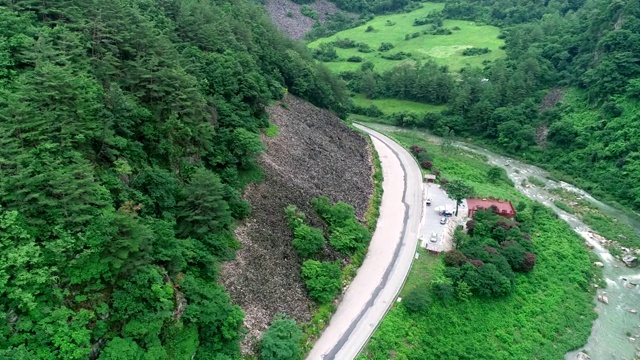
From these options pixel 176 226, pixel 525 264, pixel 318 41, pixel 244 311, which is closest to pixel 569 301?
pixel 525 264

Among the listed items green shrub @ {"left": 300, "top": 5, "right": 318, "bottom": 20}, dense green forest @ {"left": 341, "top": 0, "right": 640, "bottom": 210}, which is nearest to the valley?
dense green forest @ {"left": 341, "top": 0, "right": 640, "bottom": 210}

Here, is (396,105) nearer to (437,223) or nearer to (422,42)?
(422,42)

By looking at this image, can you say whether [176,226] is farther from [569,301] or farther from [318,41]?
[318,41]

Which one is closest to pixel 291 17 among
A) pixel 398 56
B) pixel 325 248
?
pixel 398 56

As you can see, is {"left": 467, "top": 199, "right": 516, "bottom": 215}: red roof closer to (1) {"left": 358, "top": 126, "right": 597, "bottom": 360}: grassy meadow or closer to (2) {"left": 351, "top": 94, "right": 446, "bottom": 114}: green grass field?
(1) {"left": 358, "top": 126, "right": 597, "bottom": 360}: grassy meadow

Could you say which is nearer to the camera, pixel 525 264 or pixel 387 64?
pixel 525 264

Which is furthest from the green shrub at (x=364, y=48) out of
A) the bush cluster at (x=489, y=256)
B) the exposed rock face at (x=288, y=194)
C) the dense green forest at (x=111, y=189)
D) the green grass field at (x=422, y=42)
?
the dense green forest at (x=111, y=189)

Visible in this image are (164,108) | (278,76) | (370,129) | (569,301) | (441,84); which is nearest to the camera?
(164,108)
